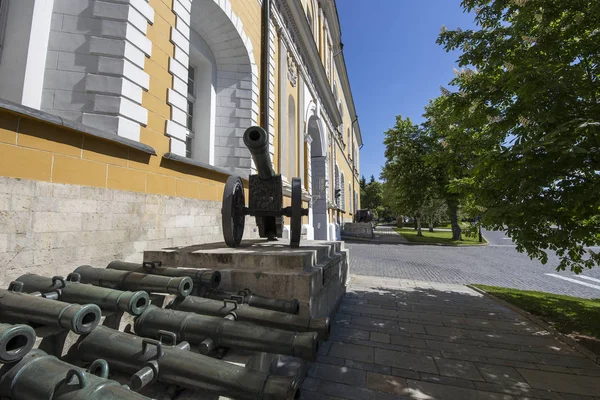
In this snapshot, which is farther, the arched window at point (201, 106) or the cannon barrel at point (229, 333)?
the arched window at point (201, 106)

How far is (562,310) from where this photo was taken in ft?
15.8

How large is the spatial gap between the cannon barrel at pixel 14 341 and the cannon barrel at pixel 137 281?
99 cm

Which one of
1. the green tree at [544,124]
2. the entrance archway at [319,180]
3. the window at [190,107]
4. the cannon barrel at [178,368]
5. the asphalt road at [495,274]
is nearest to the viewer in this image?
the cannon barrel at [178,368]

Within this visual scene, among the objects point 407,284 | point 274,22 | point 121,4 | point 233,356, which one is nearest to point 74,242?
point 233,356

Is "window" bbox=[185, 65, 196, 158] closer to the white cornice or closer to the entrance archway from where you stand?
the entrance archway

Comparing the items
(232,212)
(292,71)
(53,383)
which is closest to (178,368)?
(53,383)

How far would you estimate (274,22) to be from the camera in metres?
8.97

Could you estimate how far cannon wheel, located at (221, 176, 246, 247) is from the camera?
11.7ft

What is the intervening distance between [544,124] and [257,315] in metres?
3.70

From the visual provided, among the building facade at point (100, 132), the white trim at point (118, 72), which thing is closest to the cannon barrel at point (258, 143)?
the building facade at point (100, 132)

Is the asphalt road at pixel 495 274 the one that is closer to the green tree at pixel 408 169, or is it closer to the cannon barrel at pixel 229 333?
the cannon barrel at pixel 229 333

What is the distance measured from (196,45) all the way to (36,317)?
647 cm

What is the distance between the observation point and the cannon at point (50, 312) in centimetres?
146

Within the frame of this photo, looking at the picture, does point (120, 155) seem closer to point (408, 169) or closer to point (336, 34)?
point (408, 169)
